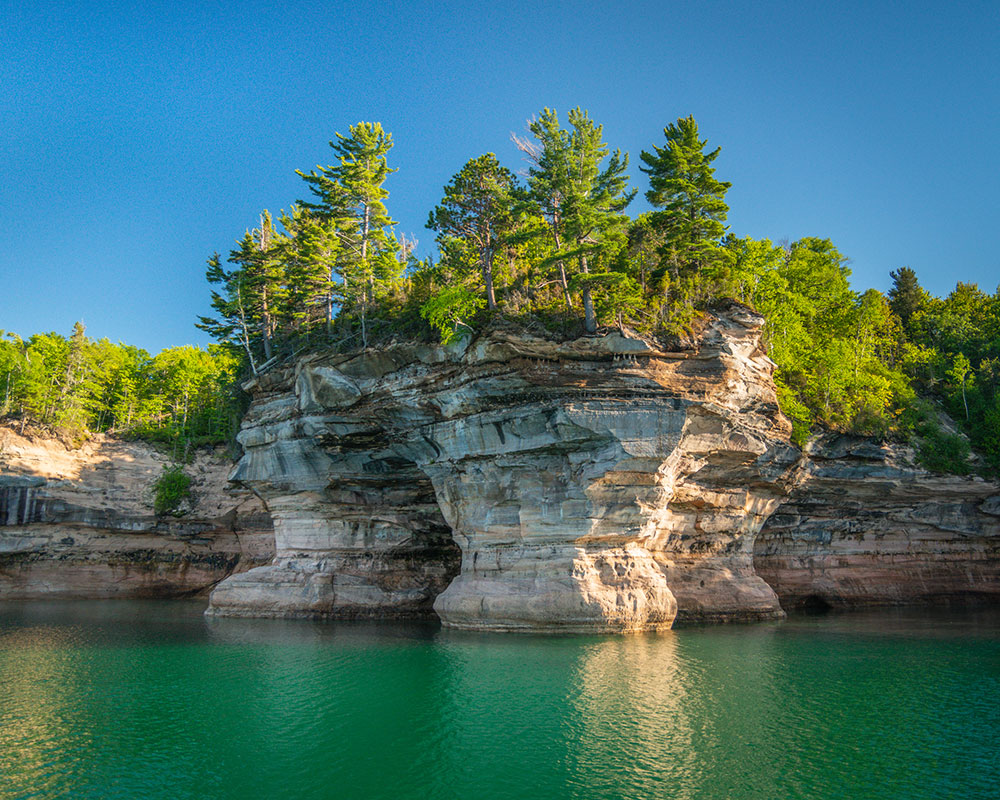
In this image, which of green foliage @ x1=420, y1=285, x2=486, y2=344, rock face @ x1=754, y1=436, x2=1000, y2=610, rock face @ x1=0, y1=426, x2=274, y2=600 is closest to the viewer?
green foliage @ x1=420, y1=285, x2=486, y2=344

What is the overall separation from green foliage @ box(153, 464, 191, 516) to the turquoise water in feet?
62.1

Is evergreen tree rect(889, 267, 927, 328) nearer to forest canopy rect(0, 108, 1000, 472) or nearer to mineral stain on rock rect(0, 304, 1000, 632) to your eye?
forest canopy rect(0, 108, 1000, 472)

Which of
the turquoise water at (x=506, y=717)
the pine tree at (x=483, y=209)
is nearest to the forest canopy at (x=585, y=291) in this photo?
the pine tree at (x=483, y=209)

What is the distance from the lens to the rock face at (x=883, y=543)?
33.9 meters

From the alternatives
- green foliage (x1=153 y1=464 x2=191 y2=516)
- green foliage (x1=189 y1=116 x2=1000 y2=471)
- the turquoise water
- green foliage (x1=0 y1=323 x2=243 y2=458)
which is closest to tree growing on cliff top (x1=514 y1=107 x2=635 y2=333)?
green foliage (x1=189 y1=116 x2=1000 y2=471)

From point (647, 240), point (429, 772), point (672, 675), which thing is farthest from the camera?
point (647, 240)

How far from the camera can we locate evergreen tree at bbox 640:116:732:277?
1155 inches

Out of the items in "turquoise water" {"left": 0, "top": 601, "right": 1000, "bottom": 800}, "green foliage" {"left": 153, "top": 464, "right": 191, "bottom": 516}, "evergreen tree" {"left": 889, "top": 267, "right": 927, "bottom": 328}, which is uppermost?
"evergreen tree" {"left": 889, "top": 267, "right": 927, "bottom": 328}

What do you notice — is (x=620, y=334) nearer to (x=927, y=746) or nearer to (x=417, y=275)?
(x=417, y=275)

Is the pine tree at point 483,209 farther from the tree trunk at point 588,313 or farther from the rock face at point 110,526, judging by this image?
the rock face at point 110,526

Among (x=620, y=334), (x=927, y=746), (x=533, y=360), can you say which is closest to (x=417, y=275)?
(x=533, y=360)

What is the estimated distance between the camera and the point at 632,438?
26141 mm

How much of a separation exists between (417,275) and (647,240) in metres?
11.8

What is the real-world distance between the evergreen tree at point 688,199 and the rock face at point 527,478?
324 centimetres
